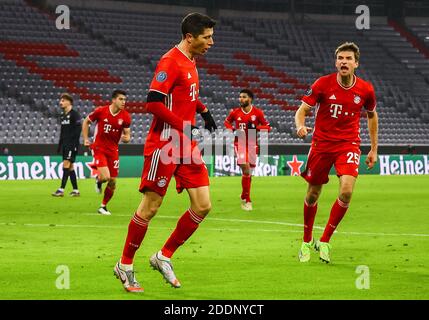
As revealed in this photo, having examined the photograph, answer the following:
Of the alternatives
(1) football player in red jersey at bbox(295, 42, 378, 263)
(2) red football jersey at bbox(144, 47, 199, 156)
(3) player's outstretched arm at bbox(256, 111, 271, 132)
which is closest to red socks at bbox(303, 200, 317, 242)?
(1) football player in red jersey at bbox(295, 42, 378, 263)

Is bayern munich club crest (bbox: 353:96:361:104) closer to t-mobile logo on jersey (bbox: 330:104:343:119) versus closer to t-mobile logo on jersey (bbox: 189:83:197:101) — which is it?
t-mobile logo on jersey (bbox: 330:104:343:119)

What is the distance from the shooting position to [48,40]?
46.5 metres

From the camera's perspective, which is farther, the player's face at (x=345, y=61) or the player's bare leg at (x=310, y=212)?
the player's bare leg at (x=310, y=212)

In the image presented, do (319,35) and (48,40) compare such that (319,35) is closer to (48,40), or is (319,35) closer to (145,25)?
(145,25)

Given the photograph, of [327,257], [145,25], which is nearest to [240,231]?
[327,257]

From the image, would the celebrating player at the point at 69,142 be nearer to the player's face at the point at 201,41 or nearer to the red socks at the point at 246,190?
the red socks at the point at 246,190

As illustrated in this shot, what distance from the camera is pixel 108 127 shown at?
20391 mm

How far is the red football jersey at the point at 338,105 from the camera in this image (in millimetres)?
12148

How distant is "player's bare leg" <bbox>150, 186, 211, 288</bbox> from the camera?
9.37 metres

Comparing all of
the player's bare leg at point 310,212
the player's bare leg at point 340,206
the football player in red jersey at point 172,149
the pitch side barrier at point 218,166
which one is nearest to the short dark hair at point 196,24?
the football player in red jersey at point 172,149

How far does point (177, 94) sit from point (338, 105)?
3.43m

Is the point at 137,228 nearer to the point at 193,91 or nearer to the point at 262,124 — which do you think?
the point at 193,91

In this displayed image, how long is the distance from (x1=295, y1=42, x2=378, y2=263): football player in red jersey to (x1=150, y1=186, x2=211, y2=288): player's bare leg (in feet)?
9.20

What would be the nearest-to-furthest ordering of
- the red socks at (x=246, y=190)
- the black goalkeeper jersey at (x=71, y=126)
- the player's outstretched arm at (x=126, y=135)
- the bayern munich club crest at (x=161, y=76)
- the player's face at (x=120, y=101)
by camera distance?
the bayern munich club crest at (x=161, y=76), the player's face at (x=120, y=101), the player's outstretched arm at (x=126, y=135), the red socks at (x=246, y=190), the black goalkeeper jersey at (x=71, y=126)
